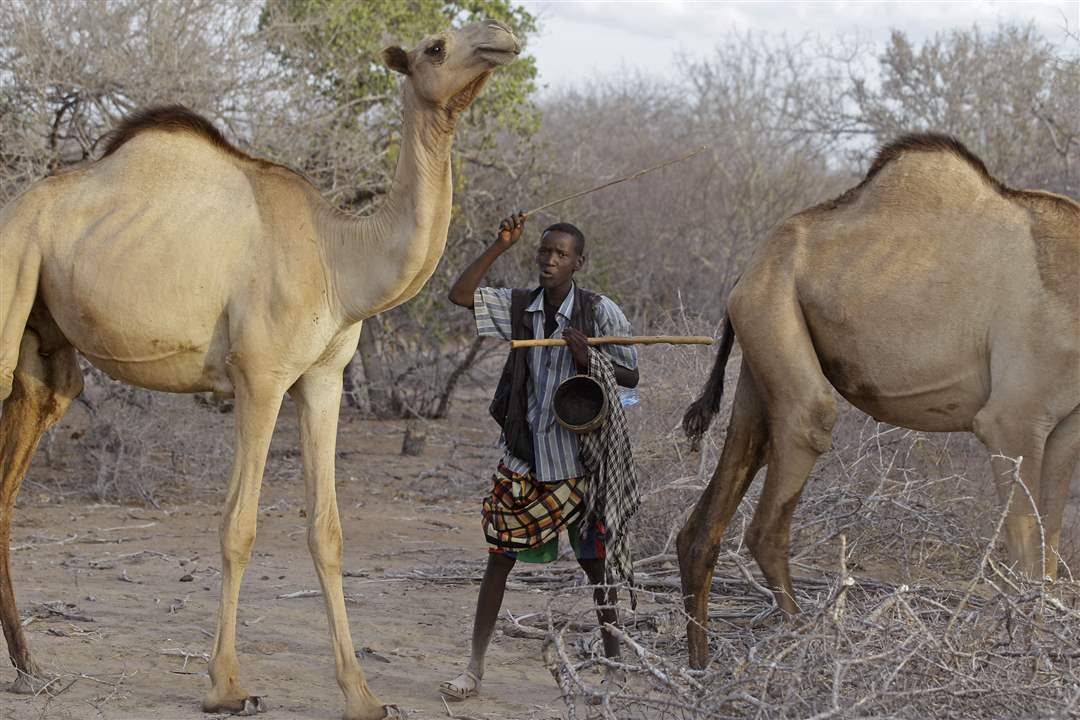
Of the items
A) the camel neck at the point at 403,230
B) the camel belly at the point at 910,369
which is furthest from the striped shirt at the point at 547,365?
the camel belly at the point at 910,369

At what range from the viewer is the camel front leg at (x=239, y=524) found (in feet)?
15.5

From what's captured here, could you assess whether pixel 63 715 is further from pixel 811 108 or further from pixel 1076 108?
pixel 811 108

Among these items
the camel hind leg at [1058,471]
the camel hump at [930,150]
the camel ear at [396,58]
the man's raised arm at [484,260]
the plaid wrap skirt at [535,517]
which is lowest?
the plaid wrap skirt at [535,517]

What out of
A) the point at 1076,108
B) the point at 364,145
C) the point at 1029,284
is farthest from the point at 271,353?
the point at 1076,108

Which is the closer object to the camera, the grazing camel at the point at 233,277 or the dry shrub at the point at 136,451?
the grazing camel at the point at 233,277

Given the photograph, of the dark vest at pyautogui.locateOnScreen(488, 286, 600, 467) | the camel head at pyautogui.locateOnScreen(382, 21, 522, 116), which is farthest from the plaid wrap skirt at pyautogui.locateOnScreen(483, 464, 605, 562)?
the camel head at pyautogui.locateOnScreen(382, 21, 522, 116)

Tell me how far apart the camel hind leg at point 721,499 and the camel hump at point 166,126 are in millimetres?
2095

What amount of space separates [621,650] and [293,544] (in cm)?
340

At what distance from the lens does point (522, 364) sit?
5.19 m

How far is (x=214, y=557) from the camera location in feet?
24.9

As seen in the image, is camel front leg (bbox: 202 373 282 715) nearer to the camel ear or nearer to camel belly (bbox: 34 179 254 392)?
camel belly (bbox: 34 179 254 392)

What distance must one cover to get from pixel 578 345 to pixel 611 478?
510mm

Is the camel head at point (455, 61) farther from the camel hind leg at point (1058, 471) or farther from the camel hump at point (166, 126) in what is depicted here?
the camel hind leg at point (1058, 471)

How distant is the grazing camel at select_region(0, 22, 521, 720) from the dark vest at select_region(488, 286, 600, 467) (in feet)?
1.70
